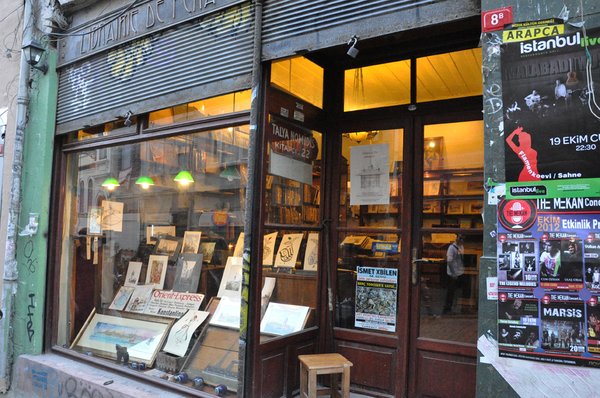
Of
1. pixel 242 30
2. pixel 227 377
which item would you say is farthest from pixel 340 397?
pixel 242 30

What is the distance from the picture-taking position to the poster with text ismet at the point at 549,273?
2.50 meters

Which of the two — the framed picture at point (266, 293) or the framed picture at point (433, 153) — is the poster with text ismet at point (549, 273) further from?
the framed picture at point (266, 293)

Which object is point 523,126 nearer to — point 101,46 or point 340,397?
point 340,397

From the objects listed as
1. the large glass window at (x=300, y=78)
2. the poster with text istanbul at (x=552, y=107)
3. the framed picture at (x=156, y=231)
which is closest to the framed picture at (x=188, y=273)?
the framed picture at (x=156, y=231)

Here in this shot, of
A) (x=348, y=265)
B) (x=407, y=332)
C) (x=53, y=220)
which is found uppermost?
(x=53, y=220)

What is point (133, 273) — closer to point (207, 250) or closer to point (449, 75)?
point (207, 250)

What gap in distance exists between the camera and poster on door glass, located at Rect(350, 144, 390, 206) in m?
4.34

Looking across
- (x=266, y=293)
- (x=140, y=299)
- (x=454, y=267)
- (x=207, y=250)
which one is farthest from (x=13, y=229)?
(x=454, y=267)

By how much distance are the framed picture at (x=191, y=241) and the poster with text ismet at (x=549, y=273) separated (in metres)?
3.68

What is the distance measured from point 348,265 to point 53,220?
151 inches

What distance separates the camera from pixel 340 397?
3.91 metres

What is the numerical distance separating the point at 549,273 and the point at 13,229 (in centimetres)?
581

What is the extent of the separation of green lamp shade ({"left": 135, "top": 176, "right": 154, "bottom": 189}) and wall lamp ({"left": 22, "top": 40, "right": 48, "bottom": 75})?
5.92ft

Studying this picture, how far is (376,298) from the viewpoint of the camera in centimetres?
428
